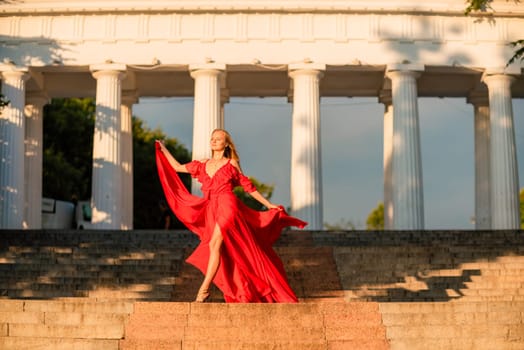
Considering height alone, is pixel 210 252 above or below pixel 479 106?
below

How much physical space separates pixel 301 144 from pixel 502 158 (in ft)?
37.6

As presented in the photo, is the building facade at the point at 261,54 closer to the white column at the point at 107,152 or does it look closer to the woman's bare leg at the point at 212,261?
the white column at the point at 107,152

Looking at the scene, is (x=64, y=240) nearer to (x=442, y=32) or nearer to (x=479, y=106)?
(x=442, y=32)

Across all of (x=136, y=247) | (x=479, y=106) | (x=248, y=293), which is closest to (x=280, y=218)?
(x=248, y=293)

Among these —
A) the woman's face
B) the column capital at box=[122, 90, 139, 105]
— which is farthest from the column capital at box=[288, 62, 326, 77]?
the woman's face

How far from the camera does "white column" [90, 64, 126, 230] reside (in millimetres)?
52094

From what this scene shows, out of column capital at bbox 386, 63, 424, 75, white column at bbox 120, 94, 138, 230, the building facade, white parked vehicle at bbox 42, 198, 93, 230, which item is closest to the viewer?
the building facade

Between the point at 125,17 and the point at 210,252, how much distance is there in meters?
36.0

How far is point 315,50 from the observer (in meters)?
53.1

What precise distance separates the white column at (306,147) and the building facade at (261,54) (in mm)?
79

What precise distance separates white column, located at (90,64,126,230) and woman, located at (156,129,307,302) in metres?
31.6

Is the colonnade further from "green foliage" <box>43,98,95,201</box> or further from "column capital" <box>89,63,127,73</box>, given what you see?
"green foliage" <box>43,98,95,201</box>

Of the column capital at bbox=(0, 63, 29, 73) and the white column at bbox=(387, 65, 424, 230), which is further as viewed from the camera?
the column capital at bbox=(0, 63, 29, 73)

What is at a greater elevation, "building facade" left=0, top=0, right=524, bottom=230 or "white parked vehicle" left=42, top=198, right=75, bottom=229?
"building facade" left=0, top=0, right=524, bottom=230
